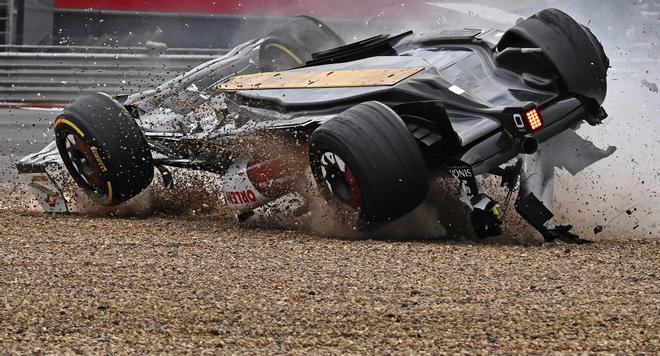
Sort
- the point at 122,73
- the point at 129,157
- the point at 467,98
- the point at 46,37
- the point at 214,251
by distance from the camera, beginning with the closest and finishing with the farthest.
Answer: the point at 214,251 < the point at 467,98 < the point at 129,157 < the point at 122,73 < the point at 46,37

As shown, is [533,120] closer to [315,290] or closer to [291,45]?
[315,290]

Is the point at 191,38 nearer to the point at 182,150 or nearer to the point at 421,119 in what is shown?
the point at 182,150

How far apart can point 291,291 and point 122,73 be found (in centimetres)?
895

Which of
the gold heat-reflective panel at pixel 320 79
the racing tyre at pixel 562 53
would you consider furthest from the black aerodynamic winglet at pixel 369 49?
the racing tyre at pixel 562 53

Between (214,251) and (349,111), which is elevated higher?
(349,111)

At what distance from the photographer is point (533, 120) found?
702 centimetres

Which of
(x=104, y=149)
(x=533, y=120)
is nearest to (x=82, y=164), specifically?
(x=104, y=149)

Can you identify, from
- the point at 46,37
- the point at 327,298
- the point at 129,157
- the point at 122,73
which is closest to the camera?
the point at 327,298

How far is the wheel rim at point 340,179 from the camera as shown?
6.84 metres

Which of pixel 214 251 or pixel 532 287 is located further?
pixel 214 251

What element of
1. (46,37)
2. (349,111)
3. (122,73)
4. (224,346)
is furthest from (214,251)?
(46,37)

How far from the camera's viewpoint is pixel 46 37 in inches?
739

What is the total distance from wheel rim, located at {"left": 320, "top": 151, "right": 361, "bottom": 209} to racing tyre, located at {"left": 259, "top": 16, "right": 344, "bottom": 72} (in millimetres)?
2361

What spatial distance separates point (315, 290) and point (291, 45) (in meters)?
4.16
